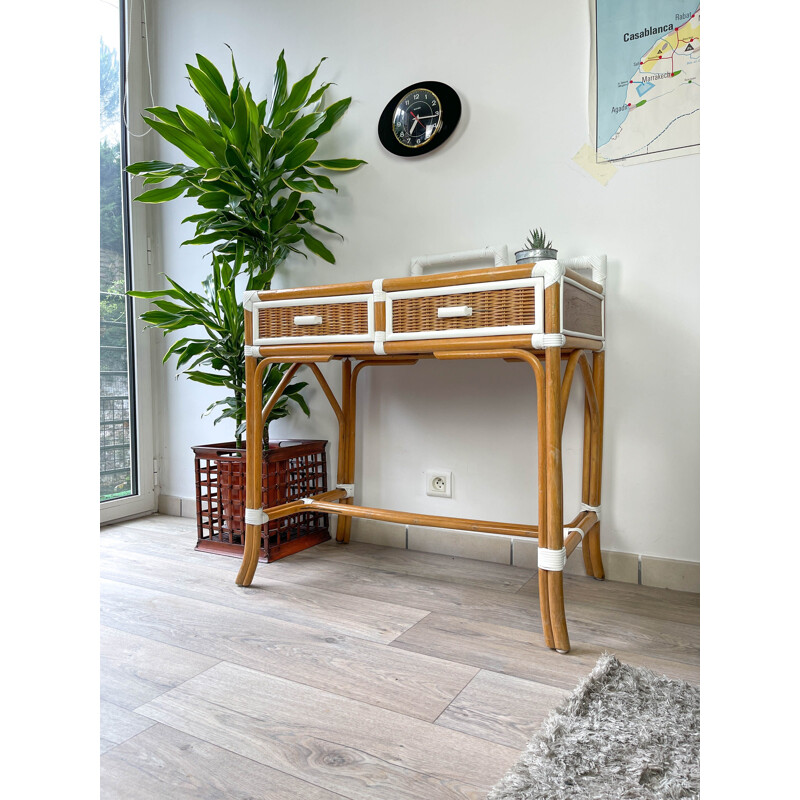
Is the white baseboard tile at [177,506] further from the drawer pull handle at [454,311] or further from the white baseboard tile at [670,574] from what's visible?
the white baseboard tile at [670,574]

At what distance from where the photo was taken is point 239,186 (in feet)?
6.26

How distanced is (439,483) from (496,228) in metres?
0.83

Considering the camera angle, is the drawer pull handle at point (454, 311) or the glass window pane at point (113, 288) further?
the glass window pane at point (113, 288)

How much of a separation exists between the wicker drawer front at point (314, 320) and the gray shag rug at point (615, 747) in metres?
0.93

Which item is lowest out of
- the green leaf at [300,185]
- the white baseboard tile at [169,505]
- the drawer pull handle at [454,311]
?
the white baseboard tile at [169,505]

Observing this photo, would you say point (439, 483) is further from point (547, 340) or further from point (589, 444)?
point (547, 340)

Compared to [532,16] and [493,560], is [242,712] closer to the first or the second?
[493,560]

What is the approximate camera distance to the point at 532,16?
1789 mm

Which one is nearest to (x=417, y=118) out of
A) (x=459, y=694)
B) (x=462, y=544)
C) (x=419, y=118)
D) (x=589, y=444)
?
(x=419, y=118)

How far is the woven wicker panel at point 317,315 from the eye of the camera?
1.55 meters

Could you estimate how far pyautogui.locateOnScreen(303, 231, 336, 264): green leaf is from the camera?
2.09m

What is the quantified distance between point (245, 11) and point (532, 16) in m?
1.19

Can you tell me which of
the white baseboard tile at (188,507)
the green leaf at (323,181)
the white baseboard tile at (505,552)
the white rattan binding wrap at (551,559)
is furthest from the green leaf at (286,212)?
the white rattan binding wrap at (551,559)
